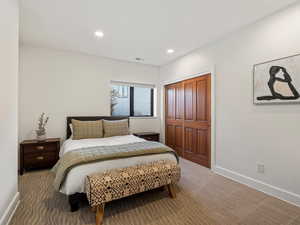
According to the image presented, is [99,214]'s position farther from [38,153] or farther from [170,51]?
[170,51]

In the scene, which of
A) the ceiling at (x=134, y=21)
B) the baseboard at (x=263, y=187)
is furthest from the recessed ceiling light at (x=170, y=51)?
the baseboard at (x=263, y=187)

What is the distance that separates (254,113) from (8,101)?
3.22 metres

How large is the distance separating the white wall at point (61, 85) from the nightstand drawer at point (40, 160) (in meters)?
0.51

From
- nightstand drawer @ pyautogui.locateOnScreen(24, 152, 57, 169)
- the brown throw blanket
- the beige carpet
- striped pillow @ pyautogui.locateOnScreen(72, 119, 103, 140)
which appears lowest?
the beige carpet

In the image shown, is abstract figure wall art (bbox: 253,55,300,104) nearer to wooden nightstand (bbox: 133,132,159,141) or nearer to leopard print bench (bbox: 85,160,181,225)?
leopard print bench (bbox: 85,160,181,225)

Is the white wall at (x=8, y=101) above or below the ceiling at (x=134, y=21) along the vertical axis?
below

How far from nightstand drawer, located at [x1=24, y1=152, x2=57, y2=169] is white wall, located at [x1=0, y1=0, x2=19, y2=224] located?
1.17m

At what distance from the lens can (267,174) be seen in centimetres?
228

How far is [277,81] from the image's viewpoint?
2148 millimetres

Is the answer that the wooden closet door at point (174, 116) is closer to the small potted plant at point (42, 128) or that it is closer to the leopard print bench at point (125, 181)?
the leopard print bench at point (125, 181)

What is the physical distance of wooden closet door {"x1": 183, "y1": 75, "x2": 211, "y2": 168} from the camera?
A: 130 inches

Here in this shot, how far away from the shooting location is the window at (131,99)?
14.4 ft

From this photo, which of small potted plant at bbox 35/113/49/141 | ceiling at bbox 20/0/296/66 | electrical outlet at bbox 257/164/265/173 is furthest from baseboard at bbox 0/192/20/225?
electrical outlet at bbox 257/164/265/173

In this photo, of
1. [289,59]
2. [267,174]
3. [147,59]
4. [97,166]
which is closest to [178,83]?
[147,59]
